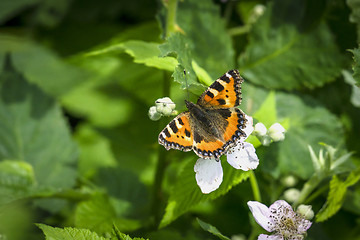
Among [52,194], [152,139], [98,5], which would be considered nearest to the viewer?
[52,194]

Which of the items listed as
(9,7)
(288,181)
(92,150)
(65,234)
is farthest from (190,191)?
(9,7)

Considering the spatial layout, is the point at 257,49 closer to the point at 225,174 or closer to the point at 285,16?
the point at 285,16

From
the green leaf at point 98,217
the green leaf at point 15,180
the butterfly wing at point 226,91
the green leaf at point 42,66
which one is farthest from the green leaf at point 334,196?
the green leaf at point 42,66

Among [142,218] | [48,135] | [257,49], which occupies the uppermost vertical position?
[257,49]

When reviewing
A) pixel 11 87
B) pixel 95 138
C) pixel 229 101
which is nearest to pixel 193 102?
pixel 229 101

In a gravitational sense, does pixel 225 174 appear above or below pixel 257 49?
below

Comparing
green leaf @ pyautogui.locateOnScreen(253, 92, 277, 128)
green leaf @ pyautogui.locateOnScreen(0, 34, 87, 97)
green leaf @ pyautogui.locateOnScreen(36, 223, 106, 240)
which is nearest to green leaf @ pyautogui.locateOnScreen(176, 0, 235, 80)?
green leaf @ pyautogui.locateOnScreen(253, 92, 277, 128)
